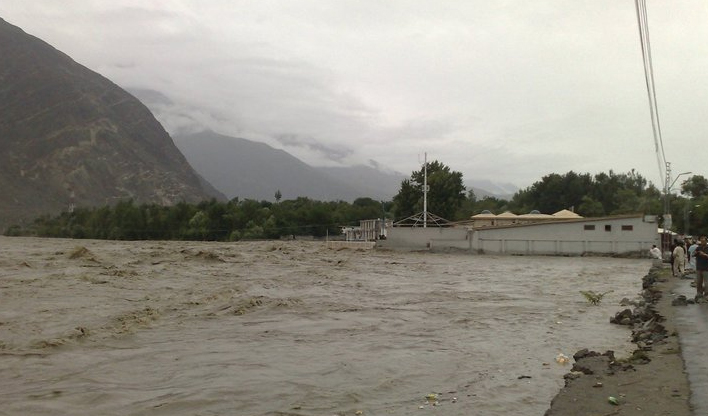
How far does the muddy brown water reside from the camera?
25.7 feet

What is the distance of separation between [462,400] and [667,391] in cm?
234

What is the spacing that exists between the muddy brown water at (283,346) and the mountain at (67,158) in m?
129

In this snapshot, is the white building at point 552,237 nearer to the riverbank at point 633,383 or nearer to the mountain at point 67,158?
the riverbank at point 633,383

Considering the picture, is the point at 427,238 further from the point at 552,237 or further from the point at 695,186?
the point at 695,186

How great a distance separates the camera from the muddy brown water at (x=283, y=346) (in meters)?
7.83

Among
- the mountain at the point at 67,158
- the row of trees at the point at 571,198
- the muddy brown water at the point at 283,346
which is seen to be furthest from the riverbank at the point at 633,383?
the mountain at the point at 67,158

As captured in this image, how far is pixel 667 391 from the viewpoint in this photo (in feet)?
23.1

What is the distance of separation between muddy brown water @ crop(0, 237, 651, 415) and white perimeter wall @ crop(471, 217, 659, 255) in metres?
32.7

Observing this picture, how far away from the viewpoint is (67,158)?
522 feet

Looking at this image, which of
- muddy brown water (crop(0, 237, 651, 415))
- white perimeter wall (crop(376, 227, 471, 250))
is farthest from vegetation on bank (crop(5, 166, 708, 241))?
muddy brown water (crop(0, 237, 651, 415))

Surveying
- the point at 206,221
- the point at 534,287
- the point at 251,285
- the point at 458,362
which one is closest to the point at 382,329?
the point at 458,362

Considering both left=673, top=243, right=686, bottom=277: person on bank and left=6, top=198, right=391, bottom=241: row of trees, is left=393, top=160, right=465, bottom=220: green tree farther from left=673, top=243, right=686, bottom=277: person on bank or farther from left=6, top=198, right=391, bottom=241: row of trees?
left=673, top=243, right=686, bottom=277: person on bank

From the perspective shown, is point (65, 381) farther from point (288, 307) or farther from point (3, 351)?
point (288, 307)

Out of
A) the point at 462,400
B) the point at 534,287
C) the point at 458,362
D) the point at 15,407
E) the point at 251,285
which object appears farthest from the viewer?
the point at 534,287
